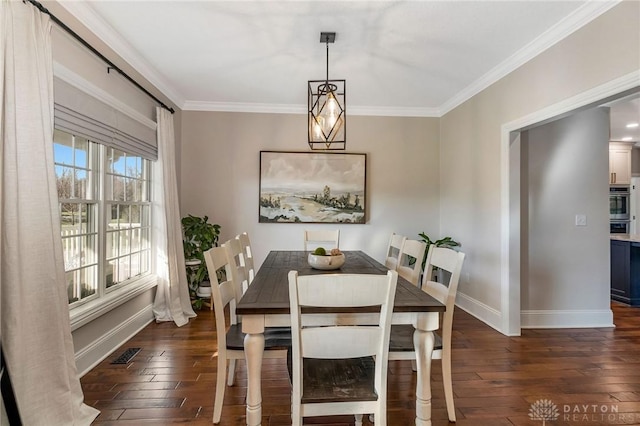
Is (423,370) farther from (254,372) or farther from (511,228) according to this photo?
(511,228)

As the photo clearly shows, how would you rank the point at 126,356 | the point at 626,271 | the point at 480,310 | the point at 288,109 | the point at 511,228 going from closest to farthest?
the point at 126,356 < the point at 511,228 < the point at 480,310 < the point at 626,271 < the point at 288,109

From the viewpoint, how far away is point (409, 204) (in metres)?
4.65

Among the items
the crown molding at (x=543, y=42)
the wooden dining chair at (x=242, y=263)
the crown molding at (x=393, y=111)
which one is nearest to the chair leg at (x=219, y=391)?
the wooden dining chair at (x=242, y=263)

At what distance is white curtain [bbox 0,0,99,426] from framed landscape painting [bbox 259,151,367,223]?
2741mm

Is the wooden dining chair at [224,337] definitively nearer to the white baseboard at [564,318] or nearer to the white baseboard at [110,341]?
the white baseboard at [110,341]

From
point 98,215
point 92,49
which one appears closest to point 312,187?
point 98,215

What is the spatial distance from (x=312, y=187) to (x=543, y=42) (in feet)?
9.34

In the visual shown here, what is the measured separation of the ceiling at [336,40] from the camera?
228 cm

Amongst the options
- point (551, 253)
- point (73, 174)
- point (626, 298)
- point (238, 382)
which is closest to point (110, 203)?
point (73, 174)

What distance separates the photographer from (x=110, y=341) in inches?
108

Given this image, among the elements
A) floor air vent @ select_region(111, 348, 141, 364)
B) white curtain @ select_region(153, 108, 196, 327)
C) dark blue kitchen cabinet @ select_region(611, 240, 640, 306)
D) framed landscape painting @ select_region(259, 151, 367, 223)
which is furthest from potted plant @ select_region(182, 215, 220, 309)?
dark blue kitchen cabinet @ select_region(611, 240, 640, 306)

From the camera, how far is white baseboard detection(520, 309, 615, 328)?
3.41 meters

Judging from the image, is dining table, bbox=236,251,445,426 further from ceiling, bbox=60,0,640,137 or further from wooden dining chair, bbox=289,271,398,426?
ceiling, bbox=60,0,640,137

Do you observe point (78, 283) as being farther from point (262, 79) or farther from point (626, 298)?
point (626, 298)
